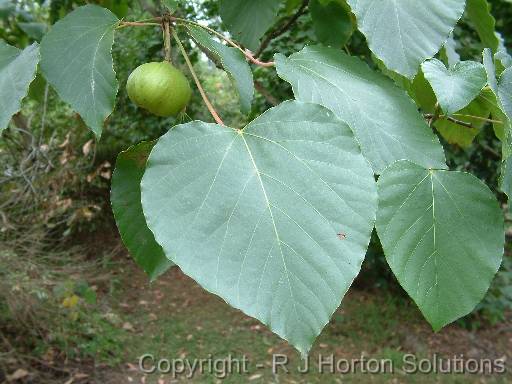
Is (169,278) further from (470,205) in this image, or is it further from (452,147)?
(470,205)

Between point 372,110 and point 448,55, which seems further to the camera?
point 448,55

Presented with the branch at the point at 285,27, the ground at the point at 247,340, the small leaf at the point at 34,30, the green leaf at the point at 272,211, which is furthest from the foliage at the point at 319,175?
the ground at the point at 247,340

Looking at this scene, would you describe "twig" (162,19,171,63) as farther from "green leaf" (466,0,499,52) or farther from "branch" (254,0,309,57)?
"green leaf" (466,0,499,52)

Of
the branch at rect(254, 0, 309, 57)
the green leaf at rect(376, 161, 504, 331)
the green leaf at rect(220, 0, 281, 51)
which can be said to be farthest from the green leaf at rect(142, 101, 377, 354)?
the branch at rect(254, 0, 309, 57)

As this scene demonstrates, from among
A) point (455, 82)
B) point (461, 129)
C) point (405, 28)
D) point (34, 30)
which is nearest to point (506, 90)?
point (455, 82)

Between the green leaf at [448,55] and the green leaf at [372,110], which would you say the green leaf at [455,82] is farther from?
the green leaf at [448,55]

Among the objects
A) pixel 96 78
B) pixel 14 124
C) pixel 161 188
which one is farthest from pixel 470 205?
pixel 14 124

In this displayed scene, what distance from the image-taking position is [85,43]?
0.73 meters

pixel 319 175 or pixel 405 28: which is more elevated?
pixel 405 28

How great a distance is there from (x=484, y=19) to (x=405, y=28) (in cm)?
37

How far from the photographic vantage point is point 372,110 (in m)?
0.67

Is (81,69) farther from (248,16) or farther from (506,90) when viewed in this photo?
(506,90)

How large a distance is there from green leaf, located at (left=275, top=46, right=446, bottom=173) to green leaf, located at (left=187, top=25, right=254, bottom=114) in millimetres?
65

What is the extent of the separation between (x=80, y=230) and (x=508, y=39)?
12.1ft
